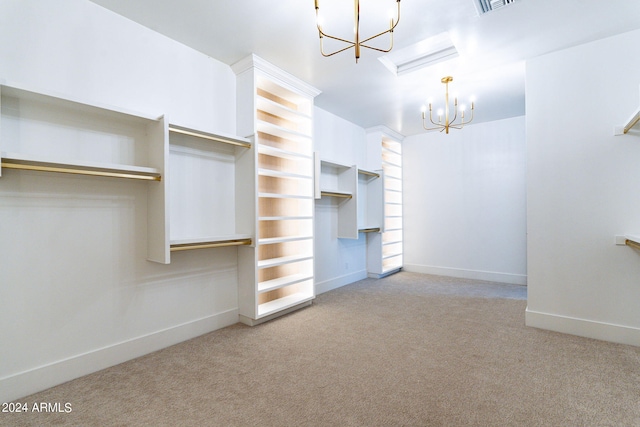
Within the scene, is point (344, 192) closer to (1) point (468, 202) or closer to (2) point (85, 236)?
(1) point (468, 202)

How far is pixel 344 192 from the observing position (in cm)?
472

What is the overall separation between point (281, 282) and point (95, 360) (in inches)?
72.3

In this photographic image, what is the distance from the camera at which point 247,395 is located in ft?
6.47

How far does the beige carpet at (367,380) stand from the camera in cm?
176

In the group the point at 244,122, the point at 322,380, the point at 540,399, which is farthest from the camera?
the point at 244,122

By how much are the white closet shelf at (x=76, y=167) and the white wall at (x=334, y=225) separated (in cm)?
262

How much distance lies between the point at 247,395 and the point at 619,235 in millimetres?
3563

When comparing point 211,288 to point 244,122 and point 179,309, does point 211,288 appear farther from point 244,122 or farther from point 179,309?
point 244,122

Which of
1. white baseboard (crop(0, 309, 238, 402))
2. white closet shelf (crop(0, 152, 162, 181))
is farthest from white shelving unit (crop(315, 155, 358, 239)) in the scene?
white closet shelf (crop(0, 152, 162, 181))

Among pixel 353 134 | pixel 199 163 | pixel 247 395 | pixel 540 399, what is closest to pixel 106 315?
pixel 247 395

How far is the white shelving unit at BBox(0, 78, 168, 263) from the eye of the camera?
1.95 meters

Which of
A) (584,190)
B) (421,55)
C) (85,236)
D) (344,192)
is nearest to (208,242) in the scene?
(85,236)

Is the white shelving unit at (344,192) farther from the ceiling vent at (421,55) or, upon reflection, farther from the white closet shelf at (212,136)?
the white closet shelf at (212,136)

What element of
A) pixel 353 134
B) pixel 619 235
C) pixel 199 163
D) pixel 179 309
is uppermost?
pixel 353 134
